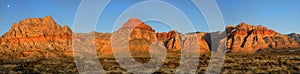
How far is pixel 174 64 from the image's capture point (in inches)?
1935

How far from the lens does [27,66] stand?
143ft

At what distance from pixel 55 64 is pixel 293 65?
3184 cm

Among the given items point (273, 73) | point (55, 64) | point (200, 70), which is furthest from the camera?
point (55, 64)

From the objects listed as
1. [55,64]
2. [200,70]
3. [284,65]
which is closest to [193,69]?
[200,70]

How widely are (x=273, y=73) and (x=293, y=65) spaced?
7622 millimetres

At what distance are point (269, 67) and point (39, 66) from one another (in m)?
29.5

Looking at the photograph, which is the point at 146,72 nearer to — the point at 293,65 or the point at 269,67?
the point at 269,67

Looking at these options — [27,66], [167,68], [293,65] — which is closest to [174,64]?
[167,68]

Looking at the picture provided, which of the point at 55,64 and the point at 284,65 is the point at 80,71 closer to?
the point at 55,64

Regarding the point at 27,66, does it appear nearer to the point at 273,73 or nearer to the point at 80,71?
the point at 80,71

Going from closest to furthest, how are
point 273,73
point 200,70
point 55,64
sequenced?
point 273,73, point 200,70, point 55,64

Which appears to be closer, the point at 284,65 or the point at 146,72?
the point at 146,72

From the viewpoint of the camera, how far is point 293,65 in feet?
149

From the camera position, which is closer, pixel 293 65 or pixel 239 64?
pixel 293 65
